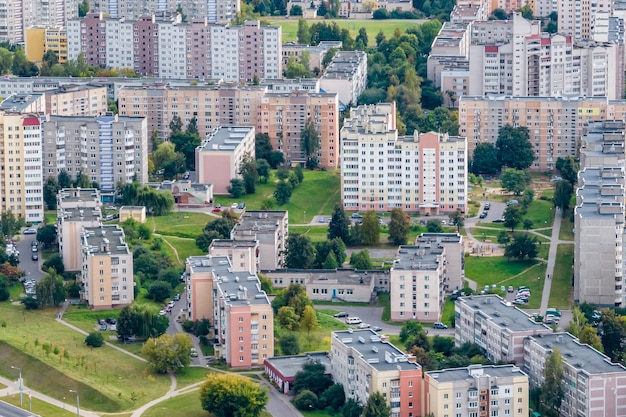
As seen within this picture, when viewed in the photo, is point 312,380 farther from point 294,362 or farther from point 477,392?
→ point 477,392

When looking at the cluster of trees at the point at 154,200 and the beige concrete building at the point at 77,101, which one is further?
the beige concrete building at the point at 77,101

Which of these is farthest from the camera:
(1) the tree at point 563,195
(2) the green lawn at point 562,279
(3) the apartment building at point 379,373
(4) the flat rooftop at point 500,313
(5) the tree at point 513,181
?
(5) the tree at point 513,181

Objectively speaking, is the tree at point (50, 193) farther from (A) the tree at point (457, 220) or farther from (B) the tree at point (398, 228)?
(A) the tree at point (457, 220)

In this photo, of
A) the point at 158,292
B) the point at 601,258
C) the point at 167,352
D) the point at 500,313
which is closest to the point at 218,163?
the point at 158,292

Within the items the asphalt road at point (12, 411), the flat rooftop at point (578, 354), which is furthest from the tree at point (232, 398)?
the flat rooftop at point (578, 354)

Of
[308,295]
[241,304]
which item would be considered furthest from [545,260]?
[241,304]

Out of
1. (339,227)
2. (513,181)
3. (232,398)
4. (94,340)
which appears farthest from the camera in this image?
(513,181)

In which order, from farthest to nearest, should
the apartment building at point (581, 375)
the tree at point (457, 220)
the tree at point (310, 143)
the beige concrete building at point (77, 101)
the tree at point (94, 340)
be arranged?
1. the beige concrete building at point (77, 101)
2. the tree at point (310, 143)
3. the tree at point (457, 220)
4. the tree at point (94, 340)
5. the apartment building at point (581, 375)
